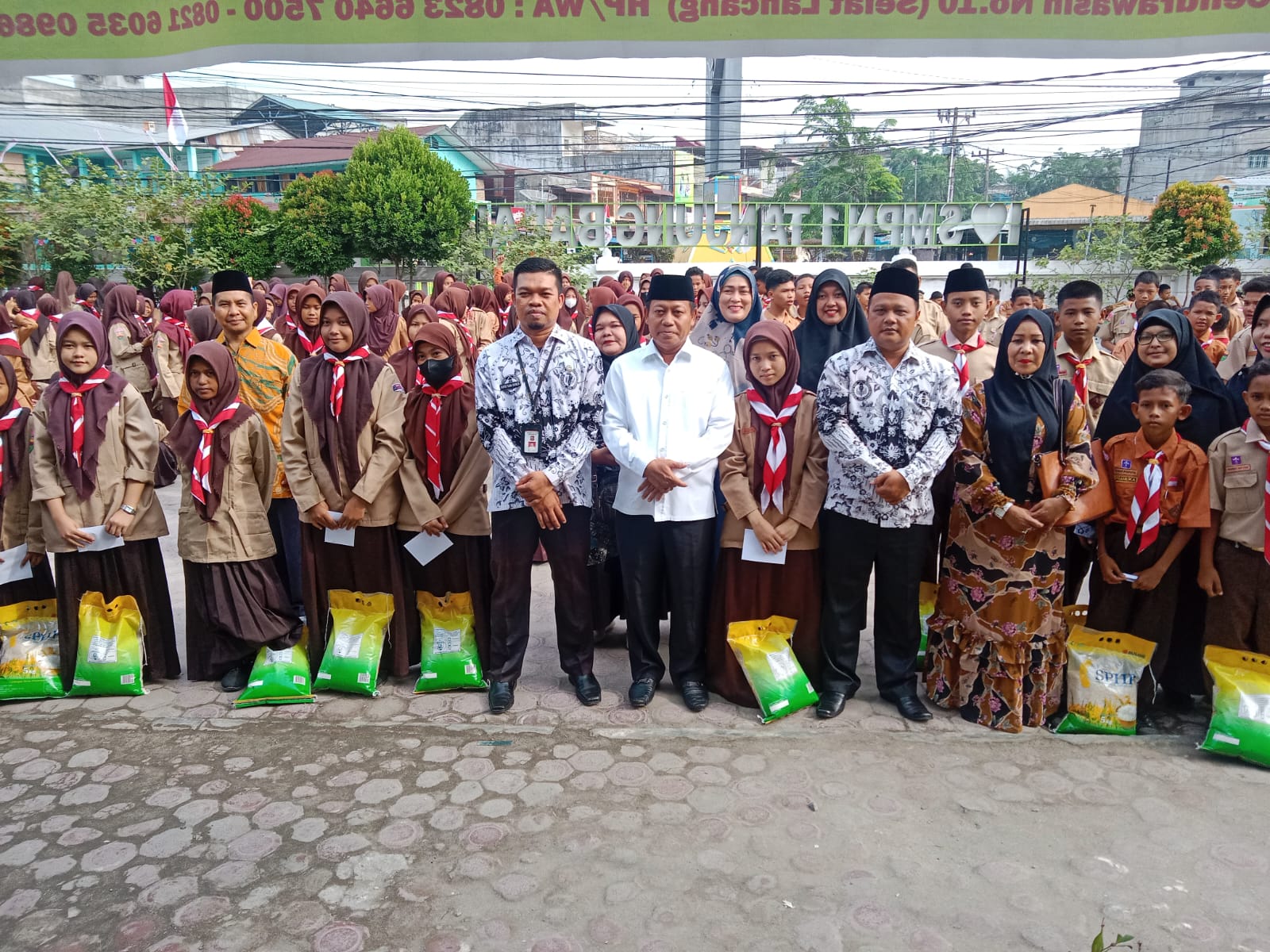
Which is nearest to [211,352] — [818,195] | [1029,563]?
[1029,563]

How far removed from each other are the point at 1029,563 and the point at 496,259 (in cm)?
1881

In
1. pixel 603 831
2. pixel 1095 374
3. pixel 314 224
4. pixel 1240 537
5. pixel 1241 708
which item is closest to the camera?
pixel 603 831

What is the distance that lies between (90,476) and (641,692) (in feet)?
8.63

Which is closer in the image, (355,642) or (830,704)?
(830,704)

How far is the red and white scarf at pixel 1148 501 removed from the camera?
3514 millimetres

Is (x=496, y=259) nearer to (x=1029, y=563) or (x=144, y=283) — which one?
(x=144, y=283)

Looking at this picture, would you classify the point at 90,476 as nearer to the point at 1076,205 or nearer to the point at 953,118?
the point at 953,118

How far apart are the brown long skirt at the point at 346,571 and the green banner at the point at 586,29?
7.75 ft

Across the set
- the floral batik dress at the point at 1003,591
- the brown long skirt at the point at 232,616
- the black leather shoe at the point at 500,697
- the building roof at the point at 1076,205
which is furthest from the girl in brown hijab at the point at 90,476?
the building roof at the point at 1076,205

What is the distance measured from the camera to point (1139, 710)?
3.74m

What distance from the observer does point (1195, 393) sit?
3.78 m

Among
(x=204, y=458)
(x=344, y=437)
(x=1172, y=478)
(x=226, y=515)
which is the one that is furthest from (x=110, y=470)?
(x=1172, y=478)

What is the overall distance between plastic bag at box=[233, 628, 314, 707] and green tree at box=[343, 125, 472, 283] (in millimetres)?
21100

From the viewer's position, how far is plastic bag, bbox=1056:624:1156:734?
3561 mm
